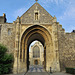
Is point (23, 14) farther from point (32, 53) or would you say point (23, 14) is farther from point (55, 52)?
point (32, 53)

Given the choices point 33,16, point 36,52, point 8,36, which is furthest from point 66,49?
point 36,52

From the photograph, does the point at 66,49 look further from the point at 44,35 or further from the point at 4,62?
the point at 4,62

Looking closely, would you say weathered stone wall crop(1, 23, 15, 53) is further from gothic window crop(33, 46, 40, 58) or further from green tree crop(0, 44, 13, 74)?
gothic window crop(33, 46, 40, 58)

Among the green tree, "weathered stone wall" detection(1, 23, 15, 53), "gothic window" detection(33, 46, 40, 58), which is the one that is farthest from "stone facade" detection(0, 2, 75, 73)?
"gothic window" detection(33, 46, 40, 58)

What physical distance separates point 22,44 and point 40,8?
23.8 feet

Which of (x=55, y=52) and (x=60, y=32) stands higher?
(x=60, y=32)

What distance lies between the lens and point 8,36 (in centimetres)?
1811

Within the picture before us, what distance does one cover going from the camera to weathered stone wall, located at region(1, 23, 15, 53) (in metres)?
17.7

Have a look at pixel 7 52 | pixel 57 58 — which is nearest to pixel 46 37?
pixel 57 58

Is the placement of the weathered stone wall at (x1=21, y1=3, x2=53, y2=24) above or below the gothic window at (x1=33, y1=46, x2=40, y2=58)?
above

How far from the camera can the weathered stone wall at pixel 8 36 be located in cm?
1772

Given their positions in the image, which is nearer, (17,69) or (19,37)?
(17,69)

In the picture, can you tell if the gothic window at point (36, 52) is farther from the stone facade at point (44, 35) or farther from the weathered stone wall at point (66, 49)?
the weathered stone wall at point (66, 49)

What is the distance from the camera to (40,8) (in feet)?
63.1
